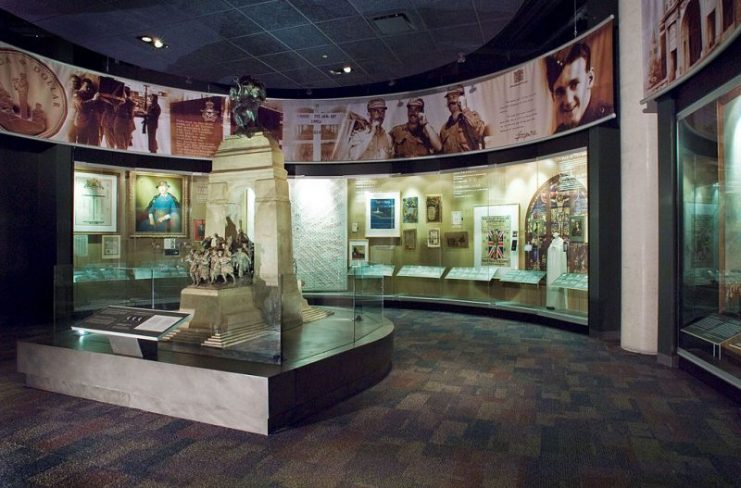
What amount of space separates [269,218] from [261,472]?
3681 millimetres

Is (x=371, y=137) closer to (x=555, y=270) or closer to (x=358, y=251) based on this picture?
(x=358, y=251)

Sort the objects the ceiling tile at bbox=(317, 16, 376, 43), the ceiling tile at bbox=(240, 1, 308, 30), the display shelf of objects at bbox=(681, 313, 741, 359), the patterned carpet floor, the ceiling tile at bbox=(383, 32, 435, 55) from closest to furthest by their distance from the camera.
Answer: the patterned carpet floor, the display shelf of objects at bbox=(681, 313, 741, 359), the ceiling tile at bbox=(240, 1, 308, 30), the ceiling tile at bbox=(317, 16, 376, 43), the ceiling tile at bbox=(383, 32, 435, 55)

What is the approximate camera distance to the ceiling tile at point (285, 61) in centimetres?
968

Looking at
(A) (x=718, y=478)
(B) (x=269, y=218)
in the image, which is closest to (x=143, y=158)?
(B) (x=269, y=218)

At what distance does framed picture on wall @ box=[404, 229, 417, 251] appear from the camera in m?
11.4

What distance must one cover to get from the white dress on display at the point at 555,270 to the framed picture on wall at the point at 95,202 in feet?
30.5

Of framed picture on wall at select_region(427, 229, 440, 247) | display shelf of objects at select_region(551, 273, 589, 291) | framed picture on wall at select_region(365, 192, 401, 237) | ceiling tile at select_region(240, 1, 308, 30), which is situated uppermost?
ceiling tile at select_region(240, 1, 308, 30)

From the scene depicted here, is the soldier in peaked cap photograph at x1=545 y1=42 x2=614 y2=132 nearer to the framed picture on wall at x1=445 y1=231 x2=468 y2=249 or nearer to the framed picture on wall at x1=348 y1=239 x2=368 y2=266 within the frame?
the framed picture on wall at x1=445 y1=231 x2=468 y2=249

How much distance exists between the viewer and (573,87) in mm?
7984

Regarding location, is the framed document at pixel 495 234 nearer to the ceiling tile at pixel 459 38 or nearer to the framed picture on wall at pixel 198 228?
the ceiling tile at pixel 459 38

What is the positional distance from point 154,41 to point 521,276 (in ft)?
28.2

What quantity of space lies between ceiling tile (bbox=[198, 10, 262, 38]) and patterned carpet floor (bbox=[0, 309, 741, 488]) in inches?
242

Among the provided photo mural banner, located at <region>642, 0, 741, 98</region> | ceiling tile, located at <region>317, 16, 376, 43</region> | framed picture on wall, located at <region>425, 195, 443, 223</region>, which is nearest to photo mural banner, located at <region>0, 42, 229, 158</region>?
ceiling tile, located at <region>317, 16, 376, 43</region>

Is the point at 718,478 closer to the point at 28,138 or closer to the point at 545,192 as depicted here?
the point at 545,192
